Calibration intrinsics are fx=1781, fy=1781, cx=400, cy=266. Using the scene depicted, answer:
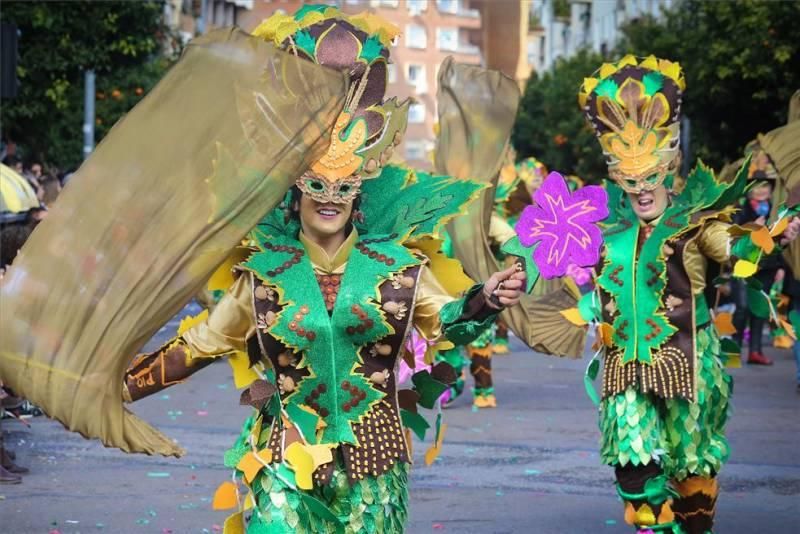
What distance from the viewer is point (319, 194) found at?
573 cm

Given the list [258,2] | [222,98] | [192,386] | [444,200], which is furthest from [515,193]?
[222,98]

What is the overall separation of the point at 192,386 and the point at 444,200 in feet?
31.4

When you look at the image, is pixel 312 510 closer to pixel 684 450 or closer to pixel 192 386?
pixel 684 450

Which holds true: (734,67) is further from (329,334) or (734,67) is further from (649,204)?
(329,334)

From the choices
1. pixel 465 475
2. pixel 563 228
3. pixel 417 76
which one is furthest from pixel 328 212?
pixel 465 475

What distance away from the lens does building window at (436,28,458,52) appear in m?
8.61

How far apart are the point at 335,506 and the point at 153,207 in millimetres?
1890

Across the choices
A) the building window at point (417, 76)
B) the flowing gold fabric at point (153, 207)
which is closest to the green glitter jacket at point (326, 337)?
the flowing gold fabric at point (153, 207)

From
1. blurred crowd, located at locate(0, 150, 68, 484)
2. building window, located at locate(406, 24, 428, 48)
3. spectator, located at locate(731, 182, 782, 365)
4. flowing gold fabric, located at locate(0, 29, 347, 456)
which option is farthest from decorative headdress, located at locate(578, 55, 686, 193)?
spectator, located at locate(731, 182, 782, 365)

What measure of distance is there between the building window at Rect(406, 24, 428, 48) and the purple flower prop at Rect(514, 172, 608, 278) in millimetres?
4174

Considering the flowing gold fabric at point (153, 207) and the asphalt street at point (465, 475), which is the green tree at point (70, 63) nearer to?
the asphalt street at point (465, 475)

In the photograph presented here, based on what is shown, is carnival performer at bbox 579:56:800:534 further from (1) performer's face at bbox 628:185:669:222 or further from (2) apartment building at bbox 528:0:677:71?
(2) apartment building at bbox 528:0:677:71

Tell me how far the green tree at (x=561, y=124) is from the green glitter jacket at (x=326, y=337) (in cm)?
3055

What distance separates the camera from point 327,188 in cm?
572
